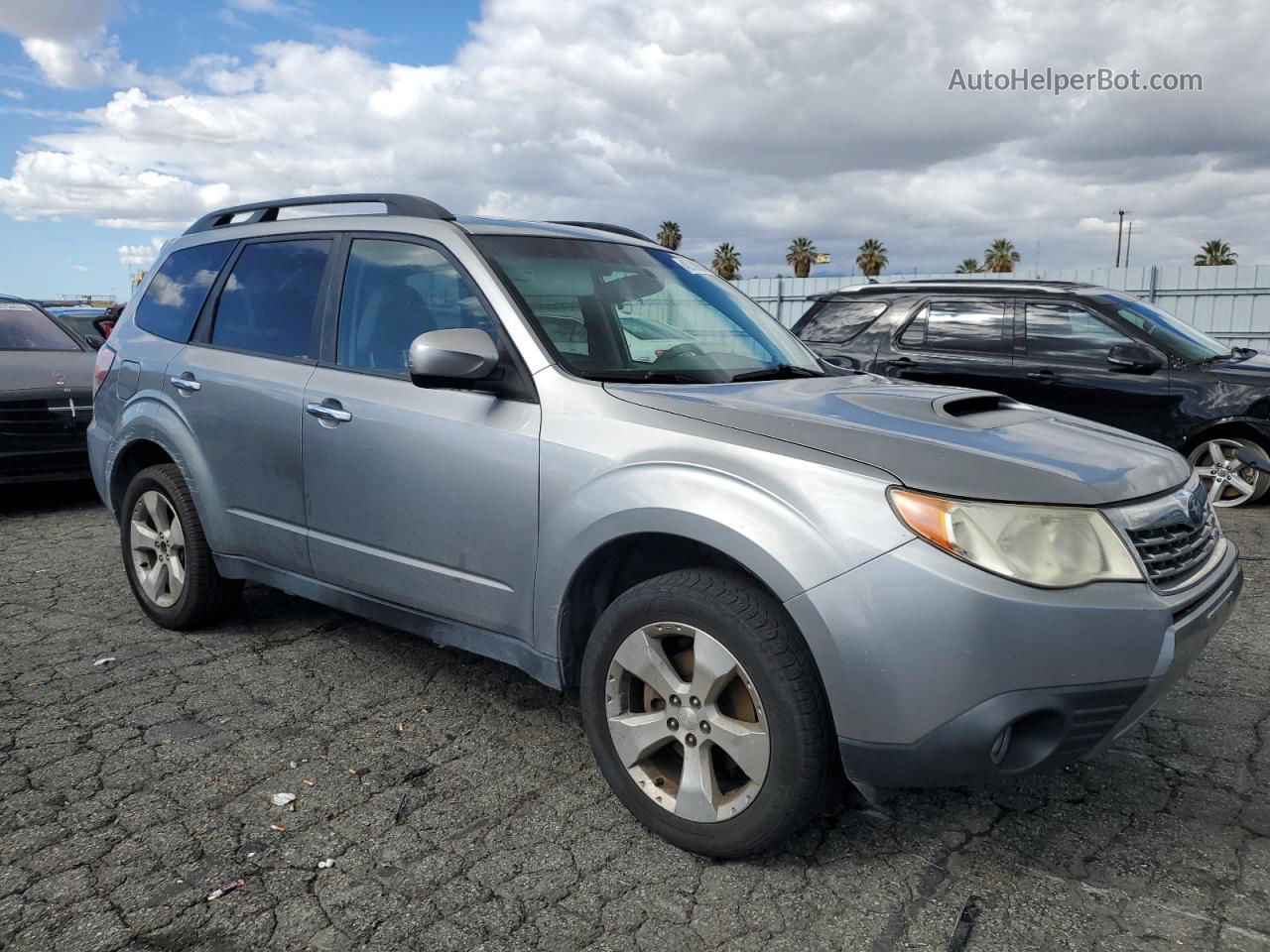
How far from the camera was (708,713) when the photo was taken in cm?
256

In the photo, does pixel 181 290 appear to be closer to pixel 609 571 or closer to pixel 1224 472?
pixel 609 571

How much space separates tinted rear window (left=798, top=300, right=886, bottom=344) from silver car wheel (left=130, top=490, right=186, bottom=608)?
5.28m

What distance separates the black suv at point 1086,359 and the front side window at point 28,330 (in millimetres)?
6051

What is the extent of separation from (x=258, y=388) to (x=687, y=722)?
2243 mm

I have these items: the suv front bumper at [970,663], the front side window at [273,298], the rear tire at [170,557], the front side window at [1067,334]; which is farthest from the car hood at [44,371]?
the front side window at [1067,334]

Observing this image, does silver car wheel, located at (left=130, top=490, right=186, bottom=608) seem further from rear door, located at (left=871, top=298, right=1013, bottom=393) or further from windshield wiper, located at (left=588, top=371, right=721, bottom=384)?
rear door, located at (left=871, top=298, right=1013, bottom=393)

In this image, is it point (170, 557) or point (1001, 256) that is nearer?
point (170, 557)

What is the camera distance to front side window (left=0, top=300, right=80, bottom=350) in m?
7.79

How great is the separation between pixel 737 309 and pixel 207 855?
8.63ft

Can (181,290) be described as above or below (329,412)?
above

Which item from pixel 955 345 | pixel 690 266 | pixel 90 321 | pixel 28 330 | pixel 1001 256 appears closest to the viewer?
pixel 690 266

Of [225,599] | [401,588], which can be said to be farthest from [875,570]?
[225,599]

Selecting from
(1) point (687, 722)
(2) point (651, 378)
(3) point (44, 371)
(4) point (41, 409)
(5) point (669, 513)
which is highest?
(2) point (651, 378)

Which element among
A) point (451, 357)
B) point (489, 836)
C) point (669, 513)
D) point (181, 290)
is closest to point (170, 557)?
point (181, 290)
